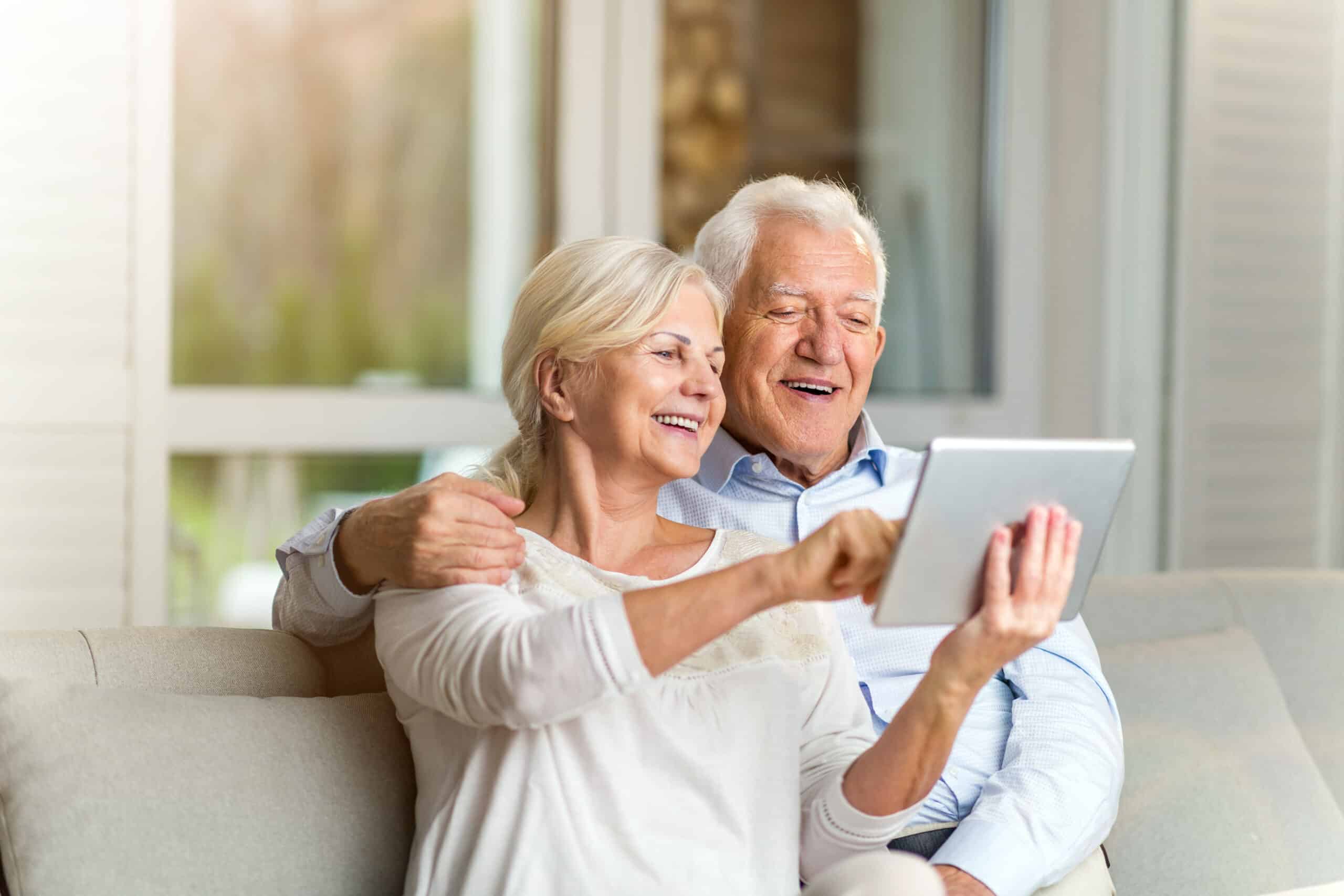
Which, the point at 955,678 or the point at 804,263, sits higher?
the point at 804,263

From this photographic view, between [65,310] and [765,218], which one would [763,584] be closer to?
[765,218]

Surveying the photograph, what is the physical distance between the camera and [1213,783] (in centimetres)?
189

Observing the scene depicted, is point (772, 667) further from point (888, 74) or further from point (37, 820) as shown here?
point (888, 74)

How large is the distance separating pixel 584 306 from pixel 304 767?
0.57 metres

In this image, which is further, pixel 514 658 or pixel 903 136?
pixel 903 136

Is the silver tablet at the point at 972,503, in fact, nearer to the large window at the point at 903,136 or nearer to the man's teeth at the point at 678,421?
the man's teeth at the point at 678,421

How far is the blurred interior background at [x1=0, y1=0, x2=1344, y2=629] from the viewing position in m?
2.61

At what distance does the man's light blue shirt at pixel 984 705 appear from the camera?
1531 mm

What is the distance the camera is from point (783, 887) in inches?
53.5

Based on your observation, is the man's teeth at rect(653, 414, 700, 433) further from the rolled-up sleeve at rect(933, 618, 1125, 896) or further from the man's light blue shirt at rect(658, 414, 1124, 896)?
the rolled-up sleeve at rect(933, 618, 1125, 896)

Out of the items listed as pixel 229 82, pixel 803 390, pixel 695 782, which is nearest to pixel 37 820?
pixel 695 782

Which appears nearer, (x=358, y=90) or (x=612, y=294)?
(x=612, y=294)

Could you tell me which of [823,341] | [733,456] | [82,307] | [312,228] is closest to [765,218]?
[823,341]

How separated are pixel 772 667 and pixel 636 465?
10.1 inches
